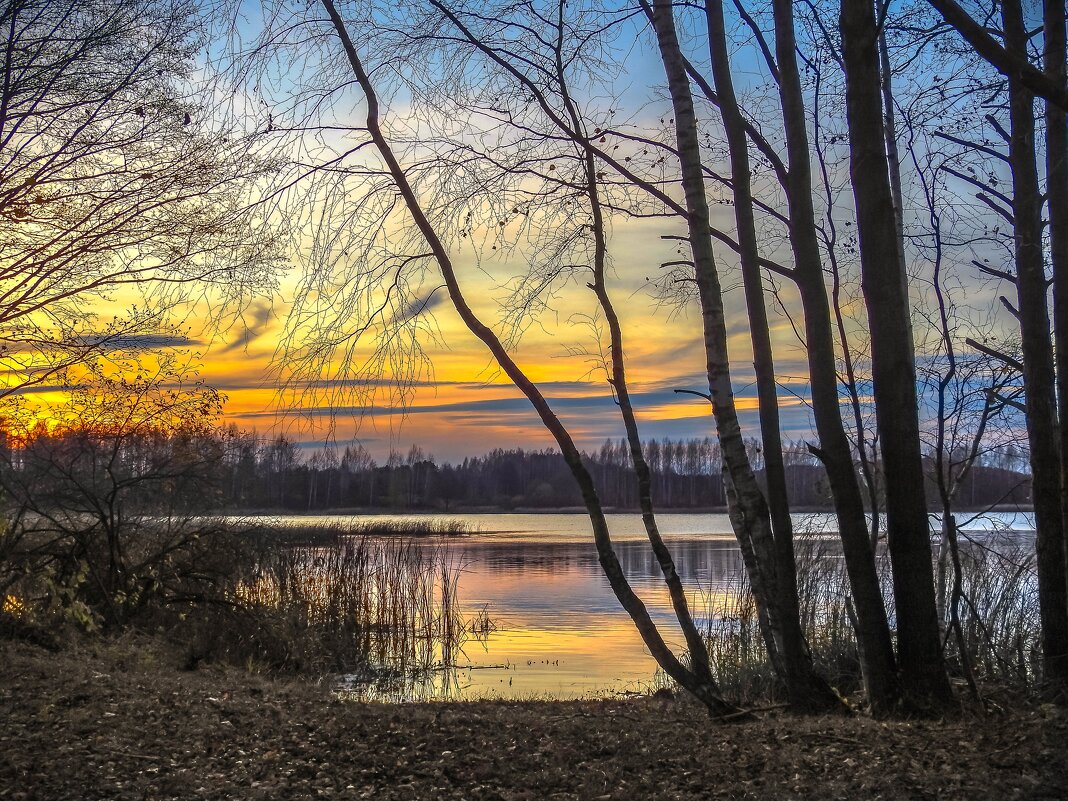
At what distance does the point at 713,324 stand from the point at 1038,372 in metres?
2.44

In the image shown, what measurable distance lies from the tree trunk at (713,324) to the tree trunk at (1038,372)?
1910mm

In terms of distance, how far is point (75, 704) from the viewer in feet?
19.9

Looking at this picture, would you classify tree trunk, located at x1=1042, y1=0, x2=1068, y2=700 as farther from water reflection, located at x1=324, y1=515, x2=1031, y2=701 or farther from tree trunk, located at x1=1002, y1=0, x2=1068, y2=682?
water reflection, located at x1=324, y1=515, x2=1031, y2=701

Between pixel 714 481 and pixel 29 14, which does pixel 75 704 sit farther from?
pixel 714 481

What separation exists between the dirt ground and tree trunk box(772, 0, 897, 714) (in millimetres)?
556

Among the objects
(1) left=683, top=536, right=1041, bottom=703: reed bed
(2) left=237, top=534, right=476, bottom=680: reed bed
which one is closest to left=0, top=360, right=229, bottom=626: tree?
(2) left=237, top=534, right=476, bottom=680: reed bed

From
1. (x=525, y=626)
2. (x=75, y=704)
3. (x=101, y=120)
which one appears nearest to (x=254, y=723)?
(x=75, y=704)

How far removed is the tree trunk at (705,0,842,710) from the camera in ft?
20.5

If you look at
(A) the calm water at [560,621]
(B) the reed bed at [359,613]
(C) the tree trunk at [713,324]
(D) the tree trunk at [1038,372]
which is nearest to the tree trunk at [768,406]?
(C) the tree trunk at [713,324]

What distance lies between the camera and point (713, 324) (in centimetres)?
644

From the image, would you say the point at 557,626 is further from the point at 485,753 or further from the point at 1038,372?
the point at 485,753

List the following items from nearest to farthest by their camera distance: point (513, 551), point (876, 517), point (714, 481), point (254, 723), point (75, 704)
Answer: point (254, 723) < point (75, 704) < point (876, 517) < point (513, 551) < point (714, 481)

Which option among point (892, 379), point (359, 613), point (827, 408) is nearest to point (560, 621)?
point (359, 613)

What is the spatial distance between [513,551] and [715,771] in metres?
29.2
